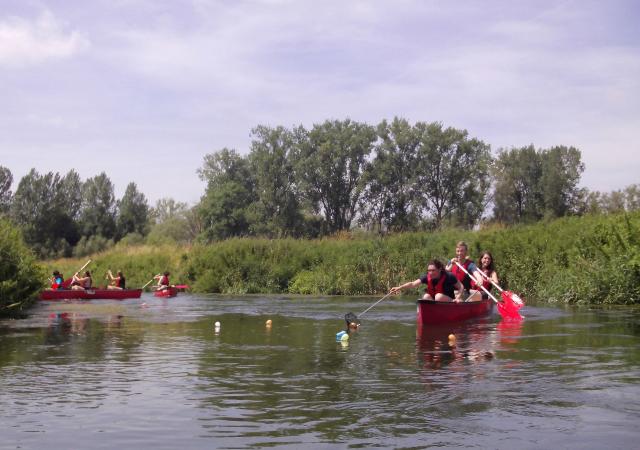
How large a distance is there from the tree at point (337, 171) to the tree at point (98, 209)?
2223 centimetres

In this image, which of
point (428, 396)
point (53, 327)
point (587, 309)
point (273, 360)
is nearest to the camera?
point (428, 396)

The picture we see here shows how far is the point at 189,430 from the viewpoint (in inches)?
286

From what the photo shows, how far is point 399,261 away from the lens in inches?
1292

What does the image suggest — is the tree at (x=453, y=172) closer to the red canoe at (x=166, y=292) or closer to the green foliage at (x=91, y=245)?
the green foliage at (x=91, y=245)

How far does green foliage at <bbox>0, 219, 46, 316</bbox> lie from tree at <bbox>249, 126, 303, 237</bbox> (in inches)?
2132

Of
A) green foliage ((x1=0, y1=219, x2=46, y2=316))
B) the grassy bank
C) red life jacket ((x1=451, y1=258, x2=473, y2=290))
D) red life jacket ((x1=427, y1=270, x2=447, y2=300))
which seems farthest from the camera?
the grassy bank

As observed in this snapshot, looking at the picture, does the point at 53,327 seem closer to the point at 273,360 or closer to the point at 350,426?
the point at 273,360

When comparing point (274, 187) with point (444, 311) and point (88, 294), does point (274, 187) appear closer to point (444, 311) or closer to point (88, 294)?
point (88, 294)

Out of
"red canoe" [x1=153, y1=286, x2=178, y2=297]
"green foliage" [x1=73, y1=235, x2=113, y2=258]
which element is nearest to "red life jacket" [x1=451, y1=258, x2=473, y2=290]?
"red canoe" [x1=153, y1=286, x2=178, y2=297]

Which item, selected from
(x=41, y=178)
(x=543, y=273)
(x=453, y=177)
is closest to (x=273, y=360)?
(x=543, y=273)

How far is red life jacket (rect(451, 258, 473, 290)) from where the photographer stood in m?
19.3

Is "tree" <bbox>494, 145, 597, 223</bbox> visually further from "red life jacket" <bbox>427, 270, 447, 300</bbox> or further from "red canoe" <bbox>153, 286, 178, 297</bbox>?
"red life jacket" <bbox>427, 270, 447, 300</bbox>

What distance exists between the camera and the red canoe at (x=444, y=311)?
52.9 feet

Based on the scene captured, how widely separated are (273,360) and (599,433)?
19.5 ft
